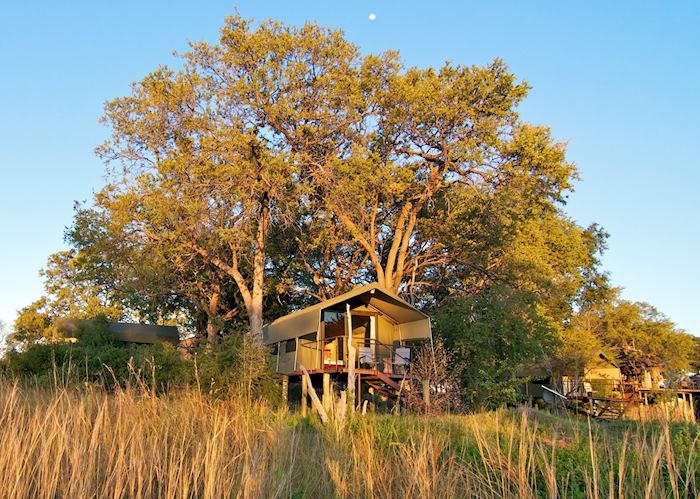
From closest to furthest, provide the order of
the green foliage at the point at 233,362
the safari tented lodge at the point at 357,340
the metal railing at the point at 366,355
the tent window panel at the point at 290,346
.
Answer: the green foliage at the point at 233,362 < the safari tented lodge at the point at 357,340 < the metal railing at the point at 366,355 < the tent window panel at the point at 290,346

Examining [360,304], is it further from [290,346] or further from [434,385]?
[434,385]

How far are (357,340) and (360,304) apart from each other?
53.5 inches

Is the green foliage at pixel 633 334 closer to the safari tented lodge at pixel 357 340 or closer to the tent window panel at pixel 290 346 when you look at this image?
the safari tented lodge at pixel 357 340

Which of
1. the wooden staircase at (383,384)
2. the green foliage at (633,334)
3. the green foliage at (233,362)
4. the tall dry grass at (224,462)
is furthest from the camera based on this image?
the green foliage at (633,334)

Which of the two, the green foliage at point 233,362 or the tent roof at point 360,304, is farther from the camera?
the tent roof at point 360,304

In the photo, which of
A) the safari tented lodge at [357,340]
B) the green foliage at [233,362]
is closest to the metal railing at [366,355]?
the safari tented lodge at [357,340]

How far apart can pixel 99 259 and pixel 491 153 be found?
18719 mm

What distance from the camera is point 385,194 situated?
79.2ft

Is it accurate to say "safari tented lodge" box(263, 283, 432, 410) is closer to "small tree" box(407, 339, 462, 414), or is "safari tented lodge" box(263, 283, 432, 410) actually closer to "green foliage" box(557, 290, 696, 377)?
"small tree" box(407, 339, 462, 414)

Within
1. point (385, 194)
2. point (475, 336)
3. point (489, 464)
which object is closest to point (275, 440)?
point (489, 464)

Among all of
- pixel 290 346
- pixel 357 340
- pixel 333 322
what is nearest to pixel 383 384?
pixel 357 340

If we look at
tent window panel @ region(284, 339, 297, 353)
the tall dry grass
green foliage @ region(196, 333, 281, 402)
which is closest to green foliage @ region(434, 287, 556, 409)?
tent window panel @ region(284, 339, 297, 353)

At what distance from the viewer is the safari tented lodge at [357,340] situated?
2011 cm

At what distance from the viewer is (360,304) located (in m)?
22.6
